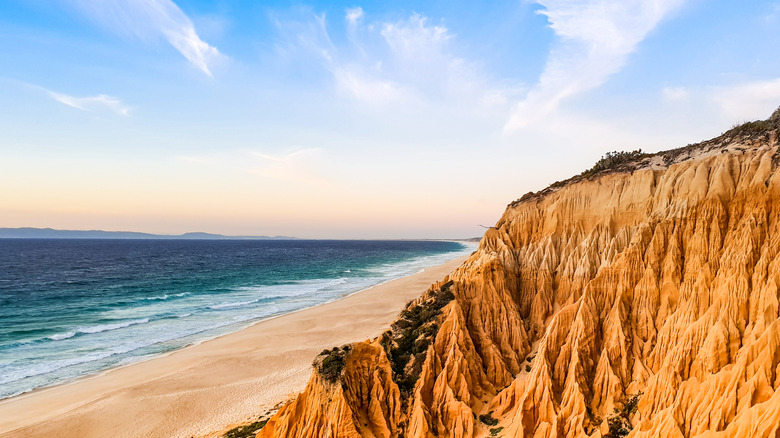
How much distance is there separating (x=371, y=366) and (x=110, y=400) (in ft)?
63.6

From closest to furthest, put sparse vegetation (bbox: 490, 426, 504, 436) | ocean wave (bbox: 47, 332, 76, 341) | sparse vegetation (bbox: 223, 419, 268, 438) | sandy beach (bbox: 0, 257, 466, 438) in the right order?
sparse vegetation (bbox: 490, 426, 504, 436) → sparse vegetation (bbox: 223, 419, 268, 438) → sandy beach (bbox: 0, 257, 466, 438) → ocean wave (bbox: 47, 332, 76, 341)

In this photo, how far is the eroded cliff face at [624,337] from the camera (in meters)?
11.3

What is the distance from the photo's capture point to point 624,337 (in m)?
13.7

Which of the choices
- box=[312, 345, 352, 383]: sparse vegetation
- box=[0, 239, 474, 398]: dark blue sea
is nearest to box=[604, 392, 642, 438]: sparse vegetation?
box=[312, 345, 352, 383]: sparse vegetation

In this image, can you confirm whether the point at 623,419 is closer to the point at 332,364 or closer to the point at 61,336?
the point at 332,364

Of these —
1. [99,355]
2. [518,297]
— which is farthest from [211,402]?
[518,297]

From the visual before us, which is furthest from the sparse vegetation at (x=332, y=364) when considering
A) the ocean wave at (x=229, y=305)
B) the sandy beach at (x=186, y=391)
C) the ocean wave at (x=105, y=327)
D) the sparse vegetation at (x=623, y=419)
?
the ocean wave at (x=229, y=305)

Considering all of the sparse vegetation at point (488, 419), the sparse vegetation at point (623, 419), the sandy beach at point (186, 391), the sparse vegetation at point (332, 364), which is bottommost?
the sandy beach at point (186, 391)

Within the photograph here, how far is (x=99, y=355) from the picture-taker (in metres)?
31.8

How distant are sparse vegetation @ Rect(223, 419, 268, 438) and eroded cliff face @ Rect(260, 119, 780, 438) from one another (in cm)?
446

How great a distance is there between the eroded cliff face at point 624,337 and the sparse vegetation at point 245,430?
4.46 metres

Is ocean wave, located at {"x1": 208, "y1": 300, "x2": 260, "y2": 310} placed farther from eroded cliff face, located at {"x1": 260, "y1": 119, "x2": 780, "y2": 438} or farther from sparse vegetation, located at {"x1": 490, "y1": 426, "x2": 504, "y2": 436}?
sparse vegetation, located at {"x1": 490, "y1": 426, "x2": 504, "y2": 436}

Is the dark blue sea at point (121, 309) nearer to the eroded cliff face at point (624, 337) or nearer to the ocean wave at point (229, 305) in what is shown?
the ocean wave at point (229, 305)

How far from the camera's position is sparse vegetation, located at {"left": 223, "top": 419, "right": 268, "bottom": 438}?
1797 cm
